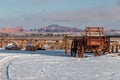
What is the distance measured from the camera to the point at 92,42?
29.1m

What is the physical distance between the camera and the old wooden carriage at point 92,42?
29234 mm

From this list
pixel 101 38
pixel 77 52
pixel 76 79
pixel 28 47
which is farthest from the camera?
pixel 28 47

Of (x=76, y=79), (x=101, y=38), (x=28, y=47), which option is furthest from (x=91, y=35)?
(x=76, y=79)

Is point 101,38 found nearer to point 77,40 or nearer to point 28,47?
point 77,40

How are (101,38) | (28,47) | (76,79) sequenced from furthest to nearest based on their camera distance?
(28,47), (101,38), (76,79)

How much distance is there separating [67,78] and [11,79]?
7.31ft

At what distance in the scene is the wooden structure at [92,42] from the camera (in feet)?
95.9

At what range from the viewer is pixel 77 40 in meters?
30.7

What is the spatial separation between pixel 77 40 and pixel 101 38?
2256 millimetres

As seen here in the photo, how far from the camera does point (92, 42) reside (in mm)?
29109

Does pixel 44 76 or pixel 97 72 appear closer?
pixel 44 76

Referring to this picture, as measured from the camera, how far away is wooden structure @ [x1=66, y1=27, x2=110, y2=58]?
2923 centimetres

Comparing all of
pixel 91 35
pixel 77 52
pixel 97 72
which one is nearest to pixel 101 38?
pixel 91 35

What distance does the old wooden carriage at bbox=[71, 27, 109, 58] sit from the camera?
2923cm
